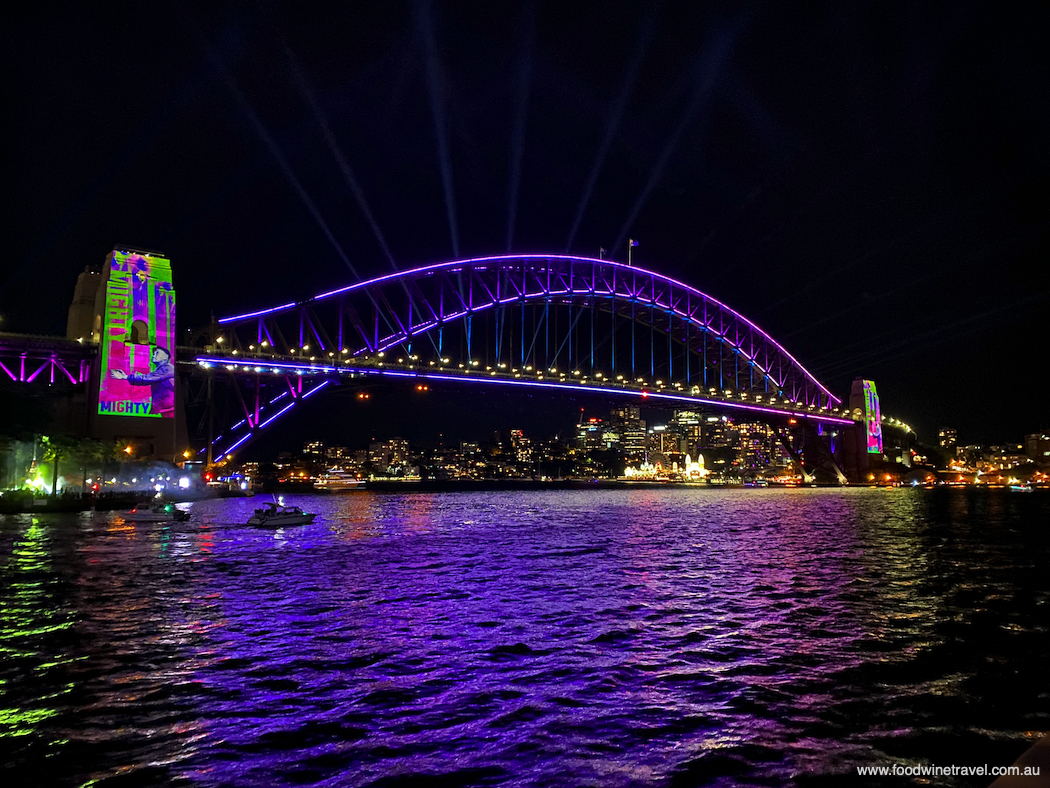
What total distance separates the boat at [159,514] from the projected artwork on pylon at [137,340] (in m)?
17.1

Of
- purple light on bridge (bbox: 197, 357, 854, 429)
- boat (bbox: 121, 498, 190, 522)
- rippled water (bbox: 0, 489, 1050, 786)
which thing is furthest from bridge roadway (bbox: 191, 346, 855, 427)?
rippled water (bbox: 0, 489, 1050, 786)

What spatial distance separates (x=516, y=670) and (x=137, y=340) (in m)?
60.6

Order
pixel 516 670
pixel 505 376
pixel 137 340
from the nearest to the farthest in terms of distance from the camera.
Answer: pixel 516 670 < pixel 137 340 < pixel 505 376

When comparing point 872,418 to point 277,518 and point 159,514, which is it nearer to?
point 277,518

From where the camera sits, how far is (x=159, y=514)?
42.2 metres

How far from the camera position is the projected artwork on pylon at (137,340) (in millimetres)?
58375

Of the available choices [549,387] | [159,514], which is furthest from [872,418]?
[159,514]

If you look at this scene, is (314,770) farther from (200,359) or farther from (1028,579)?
(200,359)

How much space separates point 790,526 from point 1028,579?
767 inches

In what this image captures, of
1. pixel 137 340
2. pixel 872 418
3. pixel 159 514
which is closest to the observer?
pixel 159 514

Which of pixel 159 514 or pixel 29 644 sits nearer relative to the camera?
pixel 29 644

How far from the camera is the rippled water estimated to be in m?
6.66

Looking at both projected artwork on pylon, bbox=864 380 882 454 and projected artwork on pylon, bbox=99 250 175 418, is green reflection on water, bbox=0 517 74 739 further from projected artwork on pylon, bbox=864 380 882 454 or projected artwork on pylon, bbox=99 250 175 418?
projected artwork on pylon, bbox=864 380 882 454

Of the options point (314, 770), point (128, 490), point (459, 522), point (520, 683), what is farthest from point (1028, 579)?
point (128, 490)
